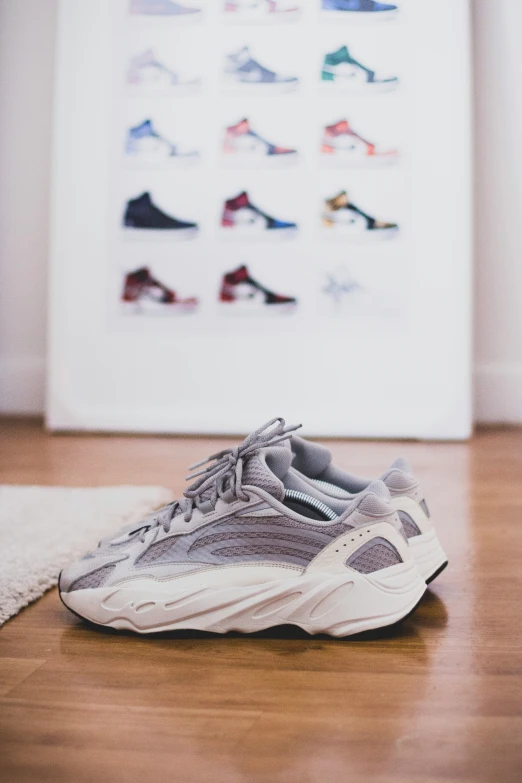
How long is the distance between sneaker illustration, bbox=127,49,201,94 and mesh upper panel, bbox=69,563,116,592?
241 centimetres

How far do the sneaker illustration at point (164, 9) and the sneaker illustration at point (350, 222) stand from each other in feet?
2.81

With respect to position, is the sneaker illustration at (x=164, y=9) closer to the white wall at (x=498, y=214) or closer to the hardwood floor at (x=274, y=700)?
the white wall at (x=498, y=214)

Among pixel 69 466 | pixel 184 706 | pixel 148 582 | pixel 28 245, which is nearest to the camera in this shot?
pixel 184 706

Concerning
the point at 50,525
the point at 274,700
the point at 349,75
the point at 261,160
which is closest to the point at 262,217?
the point at 261,160

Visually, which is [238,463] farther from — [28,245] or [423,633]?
[28,245]

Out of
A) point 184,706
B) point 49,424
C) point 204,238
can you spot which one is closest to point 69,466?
point 49,424

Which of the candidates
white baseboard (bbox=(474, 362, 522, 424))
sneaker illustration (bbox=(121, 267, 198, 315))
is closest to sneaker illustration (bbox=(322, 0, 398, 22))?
sneaker illustration (bbox=(121, 267, 198, 315))

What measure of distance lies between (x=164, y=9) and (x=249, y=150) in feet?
2.02

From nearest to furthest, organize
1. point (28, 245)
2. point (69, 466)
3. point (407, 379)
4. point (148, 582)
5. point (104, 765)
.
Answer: point (104, 765), point (148, 582), point (69, 466), point (407, 379), point (28, 245)

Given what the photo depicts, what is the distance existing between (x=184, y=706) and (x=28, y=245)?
2920 millimetres

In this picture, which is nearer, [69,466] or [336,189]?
[69,466]

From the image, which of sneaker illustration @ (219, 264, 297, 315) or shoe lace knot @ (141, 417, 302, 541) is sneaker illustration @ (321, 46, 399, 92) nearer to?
sneaker illustration @ (219, 264, 297, 315)

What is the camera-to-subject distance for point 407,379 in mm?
2824

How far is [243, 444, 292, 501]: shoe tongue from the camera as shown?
89 centimetres
